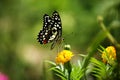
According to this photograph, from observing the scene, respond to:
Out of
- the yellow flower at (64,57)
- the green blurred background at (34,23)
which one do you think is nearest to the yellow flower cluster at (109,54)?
the yellow flower at (64,57)

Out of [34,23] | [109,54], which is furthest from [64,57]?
[34,23]

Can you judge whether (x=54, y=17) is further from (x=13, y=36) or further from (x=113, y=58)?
(x=13, y=36)

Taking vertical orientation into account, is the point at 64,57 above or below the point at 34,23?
above

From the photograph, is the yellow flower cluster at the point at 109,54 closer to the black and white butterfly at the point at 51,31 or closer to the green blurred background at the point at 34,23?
the black and white butterfly at the point at 51,31

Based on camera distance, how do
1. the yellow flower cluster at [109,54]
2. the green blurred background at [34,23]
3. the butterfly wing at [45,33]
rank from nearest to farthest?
1. the yellow flower cluster at [109,54]
2. the butterfly wing at [45,33]
3. the green blurred background at [34,23]

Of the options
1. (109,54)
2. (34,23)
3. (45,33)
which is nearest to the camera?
(109,54)

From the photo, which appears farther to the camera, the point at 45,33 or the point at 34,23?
the point at 34,23

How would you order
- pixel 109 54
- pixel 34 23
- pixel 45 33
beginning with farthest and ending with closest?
pixel 34 23 → pixel 45 33 → pixel 109 54

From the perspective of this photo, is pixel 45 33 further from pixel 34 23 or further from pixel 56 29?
pixel 34 23
